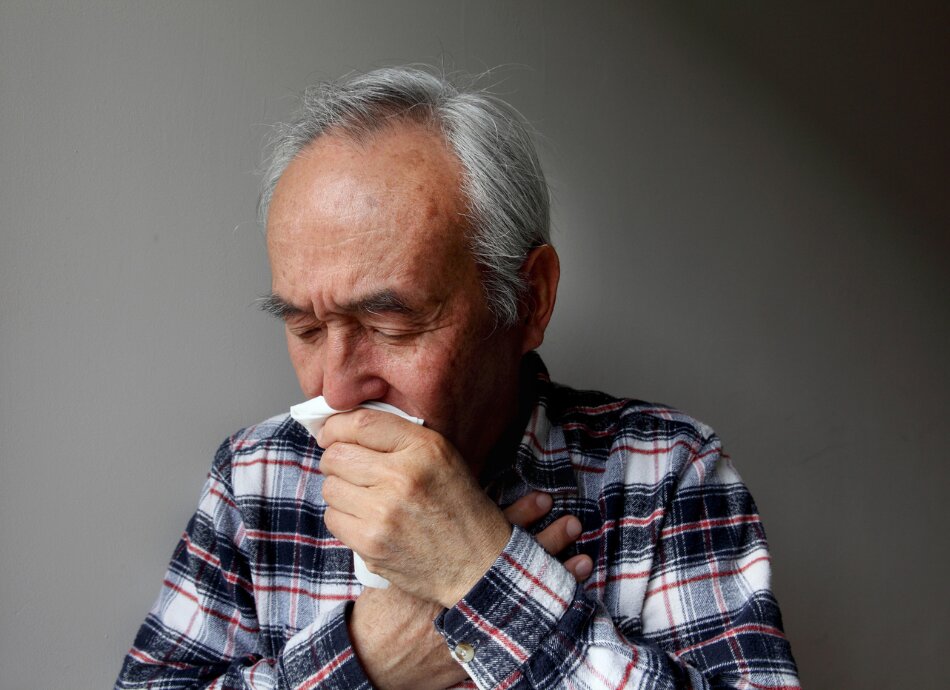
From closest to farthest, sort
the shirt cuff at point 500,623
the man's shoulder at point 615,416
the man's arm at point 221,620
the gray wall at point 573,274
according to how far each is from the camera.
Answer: the shirt cuff at point 500,623 < the man's arm at point 221,620 < the gray wall at point 573,274 < the man's shoulder at point 615,416

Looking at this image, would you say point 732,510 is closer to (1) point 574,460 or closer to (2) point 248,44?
(1) point 574,460

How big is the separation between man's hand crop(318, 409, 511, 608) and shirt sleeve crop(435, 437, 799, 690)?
1.5 inches

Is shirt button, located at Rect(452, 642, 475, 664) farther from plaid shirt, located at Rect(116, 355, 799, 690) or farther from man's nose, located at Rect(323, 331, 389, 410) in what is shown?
man's nose, located at Rect(323, 331, 389, 410)

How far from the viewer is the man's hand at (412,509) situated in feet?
3.90

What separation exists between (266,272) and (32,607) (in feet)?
2.52

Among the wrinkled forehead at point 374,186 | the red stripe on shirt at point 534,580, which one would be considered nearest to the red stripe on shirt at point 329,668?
the red stripe on shirt at point 534,580

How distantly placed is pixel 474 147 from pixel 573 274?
77 centimetres

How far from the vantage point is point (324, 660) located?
4.09ft

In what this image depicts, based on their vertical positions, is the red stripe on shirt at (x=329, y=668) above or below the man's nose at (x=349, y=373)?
below

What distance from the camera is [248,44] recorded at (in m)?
1.59

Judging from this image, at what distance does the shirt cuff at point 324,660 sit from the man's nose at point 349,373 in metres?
0.36

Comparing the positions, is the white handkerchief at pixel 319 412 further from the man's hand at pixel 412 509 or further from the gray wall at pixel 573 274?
the gray wall at pixel 573 274

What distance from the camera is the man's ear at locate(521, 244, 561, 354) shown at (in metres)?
1.46

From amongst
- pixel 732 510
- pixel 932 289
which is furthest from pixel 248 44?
pixel 932 289
